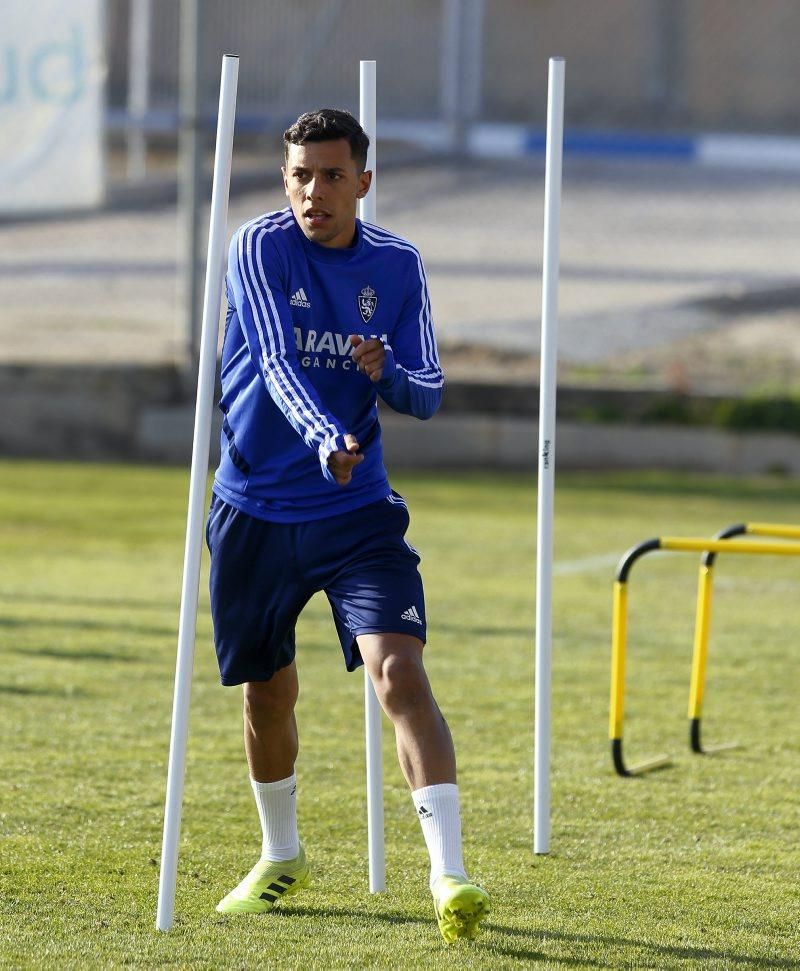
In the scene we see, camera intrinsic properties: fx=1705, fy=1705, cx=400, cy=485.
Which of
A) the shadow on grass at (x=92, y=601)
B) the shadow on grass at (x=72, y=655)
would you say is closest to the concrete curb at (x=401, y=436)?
the shadow on grass at (x=92, y=601)

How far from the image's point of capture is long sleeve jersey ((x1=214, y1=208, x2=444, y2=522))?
160 inches

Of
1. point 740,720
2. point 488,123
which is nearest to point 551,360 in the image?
point 740,720

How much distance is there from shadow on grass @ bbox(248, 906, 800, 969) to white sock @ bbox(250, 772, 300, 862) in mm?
198

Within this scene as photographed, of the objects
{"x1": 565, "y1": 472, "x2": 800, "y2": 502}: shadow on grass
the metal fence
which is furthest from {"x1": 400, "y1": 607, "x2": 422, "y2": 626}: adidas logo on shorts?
the metal fence

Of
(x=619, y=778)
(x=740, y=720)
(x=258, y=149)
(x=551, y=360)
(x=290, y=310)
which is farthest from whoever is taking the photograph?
(x=258, y=149)

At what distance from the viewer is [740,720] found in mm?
7035

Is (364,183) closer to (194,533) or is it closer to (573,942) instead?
(194,533)

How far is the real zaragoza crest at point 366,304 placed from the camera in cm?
415

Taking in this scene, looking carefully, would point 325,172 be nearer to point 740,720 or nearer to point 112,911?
point 112,911

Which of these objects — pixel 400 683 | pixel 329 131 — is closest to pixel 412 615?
pixel 400 683

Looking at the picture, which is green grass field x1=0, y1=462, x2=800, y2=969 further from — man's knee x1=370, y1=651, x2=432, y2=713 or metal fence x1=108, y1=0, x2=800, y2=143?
metal fence x1=108, y1=0, x2=800, y2=143

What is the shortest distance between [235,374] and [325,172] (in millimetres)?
546

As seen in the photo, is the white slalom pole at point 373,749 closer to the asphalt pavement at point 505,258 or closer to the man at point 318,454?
the man at point 318,454

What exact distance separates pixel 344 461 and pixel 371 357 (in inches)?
11.6
